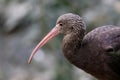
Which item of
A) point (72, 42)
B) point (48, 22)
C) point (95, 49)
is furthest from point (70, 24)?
point (48, 22)

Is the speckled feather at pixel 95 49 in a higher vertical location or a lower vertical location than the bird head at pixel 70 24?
lower

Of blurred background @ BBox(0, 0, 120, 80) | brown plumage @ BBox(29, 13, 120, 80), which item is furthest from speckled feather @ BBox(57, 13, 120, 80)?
blurred background @ BBox(0, 0, 120, 80)

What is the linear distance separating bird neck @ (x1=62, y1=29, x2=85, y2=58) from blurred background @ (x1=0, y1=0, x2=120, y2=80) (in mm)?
733

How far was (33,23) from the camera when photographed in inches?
285

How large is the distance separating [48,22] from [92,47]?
2.93ft

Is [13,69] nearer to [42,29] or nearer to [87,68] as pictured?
[42,29]

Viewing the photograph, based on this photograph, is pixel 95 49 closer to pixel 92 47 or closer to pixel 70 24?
pixel 92 47

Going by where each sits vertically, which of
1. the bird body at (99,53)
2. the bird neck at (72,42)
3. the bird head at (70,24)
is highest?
the bird head at (70,24)

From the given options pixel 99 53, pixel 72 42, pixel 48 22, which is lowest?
pixel 99 53

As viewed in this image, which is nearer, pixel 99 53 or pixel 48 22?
pixel 99 53

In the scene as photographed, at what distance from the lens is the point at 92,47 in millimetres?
5969

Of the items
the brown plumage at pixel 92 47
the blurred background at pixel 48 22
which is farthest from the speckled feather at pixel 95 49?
the blurred background at pixel 48 22

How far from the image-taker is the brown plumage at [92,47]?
19.5ft

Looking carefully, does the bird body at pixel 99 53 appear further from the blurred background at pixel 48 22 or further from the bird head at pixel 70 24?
the blurred background at pixel 48 22
